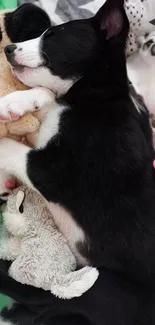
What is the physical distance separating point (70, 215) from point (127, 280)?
28 centimetres

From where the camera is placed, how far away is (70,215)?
1608 millimetres

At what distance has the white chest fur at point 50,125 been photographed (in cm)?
160

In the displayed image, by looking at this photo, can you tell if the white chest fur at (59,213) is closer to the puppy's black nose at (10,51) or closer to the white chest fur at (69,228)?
the white chest fur at (69,228)

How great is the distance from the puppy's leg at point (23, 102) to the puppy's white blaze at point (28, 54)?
88mm

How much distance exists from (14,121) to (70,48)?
0.31 metres

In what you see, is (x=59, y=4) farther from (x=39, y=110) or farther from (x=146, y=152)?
(x=146, y=152)

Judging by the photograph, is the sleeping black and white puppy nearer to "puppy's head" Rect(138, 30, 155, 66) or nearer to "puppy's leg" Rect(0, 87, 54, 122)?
"puppy's leg" Rect(0, 87, 54, 122)

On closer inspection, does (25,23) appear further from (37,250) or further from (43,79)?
(37,250)

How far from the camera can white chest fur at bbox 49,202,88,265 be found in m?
1.62

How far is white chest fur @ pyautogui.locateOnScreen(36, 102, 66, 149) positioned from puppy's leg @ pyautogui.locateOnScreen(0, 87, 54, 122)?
0.03 meters

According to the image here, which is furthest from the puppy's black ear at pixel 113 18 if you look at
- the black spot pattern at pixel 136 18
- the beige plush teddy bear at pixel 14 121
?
the black spot pattern at pixel 136 18

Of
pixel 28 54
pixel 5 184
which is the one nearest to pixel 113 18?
pixel 28 54

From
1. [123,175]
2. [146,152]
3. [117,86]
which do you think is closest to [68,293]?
[123,175]

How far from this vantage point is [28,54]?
5.17 feet
